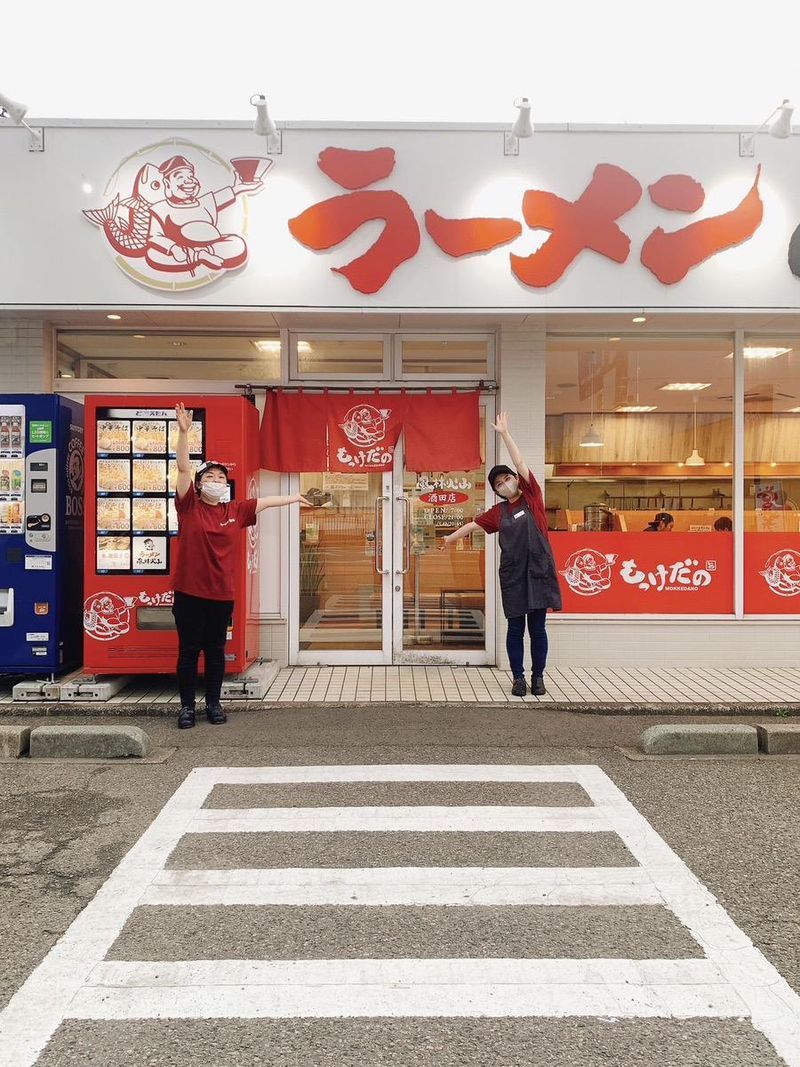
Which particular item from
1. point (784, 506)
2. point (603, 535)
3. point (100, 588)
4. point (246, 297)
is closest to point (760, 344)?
point (784, 506)

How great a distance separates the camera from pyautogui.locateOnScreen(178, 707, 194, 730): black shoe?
6457 millimetres

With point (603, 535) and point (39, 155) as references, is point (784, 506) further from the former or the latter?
point (39, 155)

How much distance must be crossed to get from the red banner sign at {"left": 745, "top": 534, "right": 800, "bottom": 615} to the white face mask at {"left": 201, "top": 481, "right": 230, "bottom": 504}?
18.1 ft

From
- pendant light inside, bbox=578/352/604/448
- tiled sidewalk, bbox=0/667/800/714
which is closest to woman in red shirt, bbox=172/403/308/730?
tiled sidewalk, bbox=0/667/800/714

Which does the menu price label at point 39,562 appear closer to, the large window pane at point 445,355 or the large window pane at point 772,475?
the large window pane at point 445,355

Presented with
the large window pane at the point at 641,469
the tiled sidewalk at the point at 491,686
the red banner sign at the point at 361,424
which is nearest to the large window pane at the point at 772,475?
the large window pane at the point at 641,469

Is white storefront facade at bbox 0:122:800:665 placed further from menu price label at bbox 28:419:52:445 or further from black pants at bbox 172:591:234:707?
black pants at bbox 172:591:234:707

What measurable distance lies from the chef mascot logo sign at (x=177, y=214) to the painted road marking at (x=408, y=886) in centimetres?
548

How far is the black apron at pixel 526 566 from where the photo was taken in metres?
7.38

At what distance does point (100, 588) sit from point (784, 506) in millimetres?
7024

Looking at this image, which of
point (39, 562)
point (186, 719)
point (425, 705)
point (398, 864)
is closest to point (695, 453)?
point (425, 705)

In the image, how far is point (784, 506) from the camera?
28.7 ft

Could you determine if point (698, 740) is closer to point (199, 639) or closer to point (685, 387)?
point (199, 639)

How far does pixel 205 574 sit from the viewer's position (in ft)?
21.2
